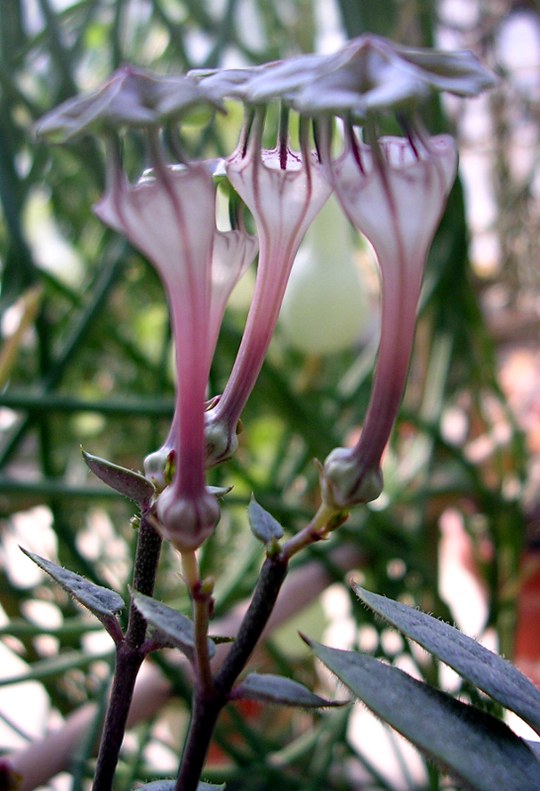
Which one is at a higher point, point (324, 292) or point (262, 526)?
point (324, 292)

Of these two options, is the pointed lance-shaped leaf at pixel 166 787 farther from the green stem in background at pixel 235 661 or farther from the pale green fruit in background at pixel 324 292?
the pale green fruit in background at pixel 324 292

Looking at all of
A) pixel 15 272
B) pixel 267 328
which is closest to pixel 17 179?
pixel 15 272

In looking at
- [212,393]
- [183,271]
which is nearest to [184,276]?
[183,271]

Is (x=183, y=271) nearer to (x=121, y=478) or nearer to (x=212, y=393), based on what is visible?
(x=121, y=478)

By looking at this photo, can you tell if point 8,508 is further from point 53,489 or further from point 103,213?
point 103,213

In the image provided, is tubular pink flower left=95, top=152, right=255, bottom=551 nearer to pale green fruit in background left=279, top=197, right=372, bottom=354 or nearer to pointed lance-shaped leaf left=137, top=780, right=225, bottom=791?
pointed lance-shaped leaf left=137, top=780, right=225, bottom=791

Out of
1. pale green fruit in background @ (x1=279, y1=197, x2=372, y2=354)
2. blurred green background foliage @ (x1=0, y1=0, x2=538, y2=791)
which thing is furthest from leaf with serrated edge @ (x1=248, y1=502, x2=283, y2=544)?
pale green fruit in background @ (x1=279, y1=197, x2=372, y2=354)
